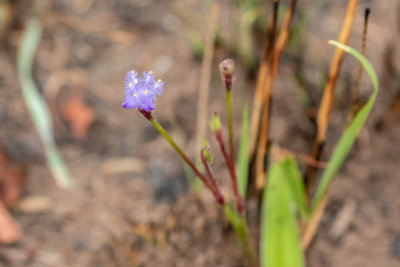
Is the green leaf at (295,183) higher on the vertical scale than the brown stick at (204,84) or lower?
lower

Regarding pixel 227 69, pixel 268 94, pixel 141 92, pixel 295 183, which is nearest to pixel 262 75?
pixel 268 94

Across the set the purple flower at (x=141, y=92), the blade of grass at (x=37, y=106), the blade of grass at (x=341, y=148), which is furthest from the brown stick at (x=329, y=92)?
the blade of grass at (x=37, y=106)

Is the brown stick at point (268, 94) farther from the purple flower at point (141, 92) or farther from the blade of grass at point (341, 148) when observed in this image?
the purple flower at point (141, 92)

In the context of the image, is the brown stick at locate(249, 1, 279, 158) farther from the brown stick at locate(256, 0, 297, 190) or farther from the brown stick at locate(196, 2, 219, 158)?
the brown stick at locate(196, 2, 219, 158)

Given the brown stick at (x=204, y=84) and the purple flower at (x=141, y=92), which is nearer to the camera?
the purple flower at (x=141, y=92)

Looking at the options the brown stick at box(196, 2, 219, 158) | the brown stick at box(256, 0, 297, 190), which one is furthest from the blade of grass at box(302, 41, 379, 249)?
→ the brown stick at box(196, 2, 219, 158)

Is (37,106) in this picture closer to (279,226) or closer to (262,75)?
(262,75)
